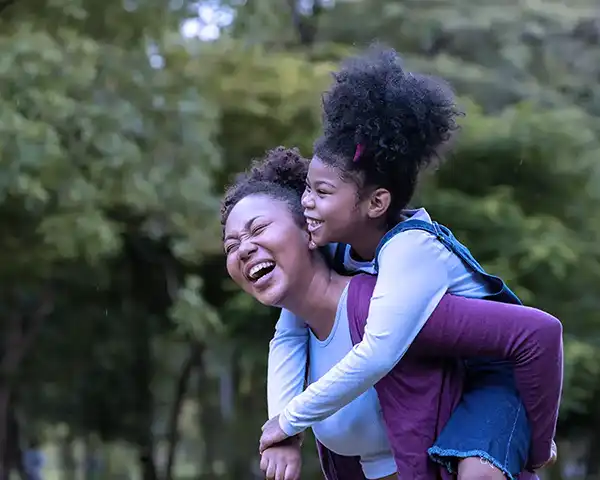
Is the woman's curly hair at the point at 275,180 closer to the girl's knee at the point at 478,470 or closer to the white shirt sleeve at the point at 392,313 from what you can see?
the white shirt sleeve at the point at 392,313

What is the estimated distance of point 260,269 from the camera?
155 centimetres

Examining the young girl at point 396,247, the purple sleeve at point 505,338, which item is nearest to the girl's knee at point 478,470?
the young girl at point 396,247

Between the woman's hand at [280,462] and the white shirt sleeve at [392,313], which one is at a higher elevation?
the white shirt sleeve at [392,313]

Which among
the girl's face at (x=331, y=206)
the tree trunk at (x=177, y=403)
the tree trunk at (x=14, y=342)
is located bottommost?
the tree trunk at (x=177, y=403)

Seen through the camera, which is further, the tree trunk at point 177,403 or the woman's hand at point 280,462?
the tree trunk at point 177,403

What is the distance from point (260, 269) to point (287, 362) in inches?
8.8

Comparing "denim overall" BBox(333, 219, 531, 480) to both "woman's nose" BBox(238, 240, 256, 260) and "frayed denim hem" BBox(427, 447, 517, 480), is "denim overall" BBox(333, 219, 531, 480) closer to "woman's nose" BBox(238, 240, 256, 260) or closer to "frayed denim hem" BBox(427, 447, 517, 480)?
"frayed denim hem" BBox(427, 447, 517, 480)

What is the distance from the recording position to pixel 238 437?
10508 mm

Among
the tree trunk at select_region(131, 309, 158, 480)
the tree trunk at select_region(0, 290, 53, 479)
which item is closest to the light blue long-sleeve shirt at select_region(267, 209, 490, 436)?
the tree trunk at select_region(0, 290, 53, 479)

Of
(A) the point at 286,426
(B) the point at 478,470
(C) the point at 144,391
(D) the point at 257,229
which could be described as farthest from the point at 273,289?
(C) the point at 144,391

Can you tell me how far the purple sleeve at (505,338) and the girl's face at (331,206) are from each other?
21cm

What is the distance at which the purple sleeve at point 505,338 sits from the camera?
4.54ft

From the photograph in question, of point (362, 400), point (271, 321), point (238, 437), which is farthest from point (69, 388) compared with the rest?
point (362, 400)

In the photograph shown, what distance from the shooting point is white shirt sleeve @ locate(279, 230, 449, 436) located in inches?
54.1
